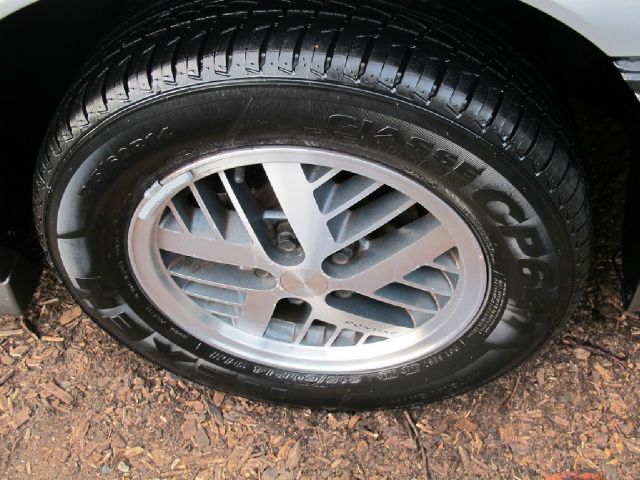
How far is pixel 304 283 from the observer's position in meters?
2.07

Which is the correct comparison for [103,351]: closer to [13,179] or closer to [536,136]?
[13,179]

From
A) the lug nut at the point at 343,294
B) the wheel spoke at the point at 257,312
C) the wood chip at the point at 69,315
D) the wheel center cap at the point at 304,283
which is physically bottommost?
the wood chip at the point at 69,315

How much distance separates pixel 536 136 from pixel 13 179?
1659 mm

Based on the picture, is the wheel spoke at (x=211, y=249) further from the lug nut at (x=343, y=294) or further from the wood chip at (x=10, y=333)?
the wood chip at (x=10, y=333)

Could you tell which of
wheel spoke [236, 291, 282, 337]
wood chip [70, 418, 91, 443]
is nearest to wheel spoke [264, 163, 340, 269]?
wheel spoke [236, 291, 282, 337]

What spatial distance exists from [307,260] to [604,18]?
933mm

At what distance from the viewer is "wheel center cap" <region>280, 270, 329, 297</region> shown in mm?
2048

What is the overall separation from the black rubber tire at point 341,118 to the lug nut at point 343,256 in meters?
0.38

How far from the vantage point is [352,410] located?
7.97 ft

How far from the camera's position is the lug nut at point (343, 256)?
2059 mm

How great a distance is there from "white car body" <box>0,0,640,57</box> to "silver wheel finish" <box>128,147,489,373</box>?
0.49 meters

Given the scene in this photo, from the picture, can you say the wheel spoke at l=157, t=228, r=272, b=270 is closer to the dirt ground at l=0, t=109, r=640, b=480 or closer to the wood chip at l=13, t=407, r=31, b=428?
the dirt ground at l=0, t=109, r=640, b=480

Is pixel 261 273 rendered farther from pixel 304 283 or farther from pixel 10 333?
pixel 10 333

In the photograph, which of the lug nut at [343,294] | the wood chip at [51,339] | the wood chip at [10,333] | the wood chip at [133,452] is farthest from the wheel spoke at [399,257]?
the wood chip at [10,333]
